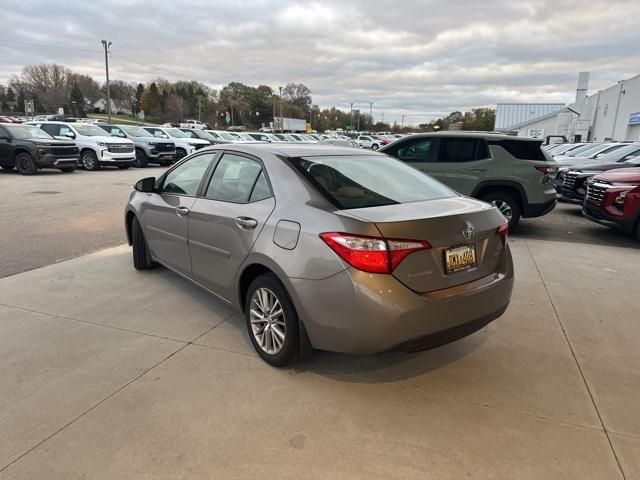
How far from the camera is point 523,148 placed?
25.8 feet

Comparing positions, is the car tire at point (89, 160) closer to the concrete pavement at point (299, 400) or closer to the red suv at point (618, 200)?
the concrete pavement at point (299, 400)

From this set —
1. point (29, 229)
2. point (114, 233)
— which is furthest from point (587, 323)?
point (29, 229)

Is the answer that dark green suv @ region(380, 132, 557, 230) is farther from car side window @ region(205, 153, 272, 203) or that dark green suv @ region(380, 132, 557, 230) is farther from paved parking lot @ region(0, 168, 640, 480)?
car side window @ region(205, 153, 272, 203)

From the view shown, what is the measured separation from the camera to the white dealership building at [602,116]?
3466cm

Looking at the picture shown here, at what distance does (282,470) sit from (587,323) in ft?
10.8

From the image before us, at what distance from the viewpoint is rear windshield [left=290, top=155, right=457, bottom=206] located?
3146 millimetres

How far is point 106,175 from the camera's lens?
655 inches

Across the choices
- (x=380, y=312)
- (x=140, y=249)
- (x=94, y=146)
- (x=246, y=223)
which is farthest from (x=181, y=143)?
(x=380, y=312)

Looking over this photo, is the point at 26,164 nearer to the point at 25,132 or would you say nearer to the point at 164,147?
the point at 25,132

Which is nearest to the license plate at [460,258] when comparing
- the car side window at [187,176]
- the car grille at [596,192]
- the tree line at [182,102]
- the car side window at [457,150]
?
the car side window at [187,176]

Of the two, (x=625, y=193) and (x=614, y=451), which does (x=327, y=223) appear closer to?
(x=614, y=451)

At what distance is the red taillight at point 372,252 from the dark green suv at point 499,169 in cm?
579

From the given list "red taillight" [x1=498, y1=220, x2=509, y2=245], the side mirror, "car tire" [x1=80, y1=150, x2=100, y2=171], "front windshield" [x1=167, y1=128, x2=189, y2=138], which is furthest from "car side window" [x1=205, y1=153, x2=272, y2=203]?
"front windshield" [x1=167, y1=128, x2=189, y2=138]

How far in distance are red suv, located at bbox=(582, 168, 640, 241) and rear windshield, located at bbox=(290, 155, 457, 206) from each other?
17.3ft
